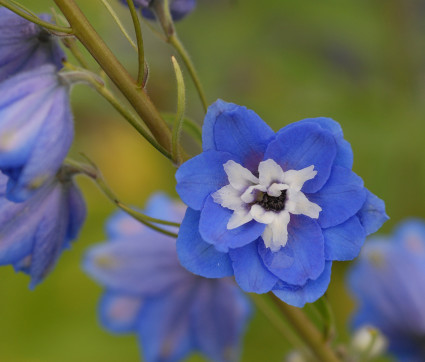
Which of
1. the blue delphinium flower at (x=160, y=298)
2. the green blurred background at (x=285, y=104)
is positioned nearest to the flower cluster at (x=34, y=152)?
the blue delphinium flower at (x=160, y=298)

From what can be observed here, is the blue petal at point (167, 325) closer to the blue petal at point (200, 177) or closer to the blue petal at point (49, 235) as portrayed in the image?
Answer: the blue petal at point (49, 235)

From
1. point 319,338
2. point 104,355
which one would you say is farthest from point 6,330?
point 319,338

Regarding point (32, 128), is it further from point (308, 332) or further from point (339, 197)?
point (308, 332)

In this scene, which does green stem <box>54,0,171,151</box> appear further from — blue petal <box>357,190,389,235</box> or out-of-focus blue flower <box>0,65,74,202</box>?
blue petal <box>357,190,389,235</box>

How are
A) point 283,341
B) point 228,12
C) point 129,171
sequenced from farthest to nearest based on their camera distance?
point 129,171
point 228,12
point 283,341

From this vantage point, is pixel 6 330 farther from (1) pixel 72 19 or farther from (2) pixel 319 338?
(1) pixel 72 19

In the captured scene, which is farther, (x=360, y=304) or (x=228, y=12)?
(x=228, y=12)

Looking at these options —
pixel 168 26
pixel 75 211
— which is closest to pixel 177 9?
pixel 168 26
